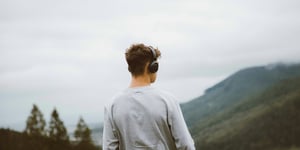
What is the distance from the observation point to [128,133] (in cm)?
395

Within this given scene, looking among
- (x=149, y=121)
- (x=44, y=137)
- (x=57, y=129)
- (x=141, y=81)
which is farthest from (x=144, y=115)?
(x=44, y=137)

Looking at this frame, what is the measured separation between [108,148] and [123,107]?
395 mm

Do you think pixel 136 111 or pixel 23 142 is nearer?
pixel 136 111

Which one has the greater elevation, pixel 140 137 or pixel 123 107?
pixel 123 107

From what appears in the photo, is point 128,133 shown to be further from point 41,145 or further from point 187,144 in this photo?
point 41,145

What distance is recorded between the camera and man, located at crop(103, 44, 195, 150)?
385cm

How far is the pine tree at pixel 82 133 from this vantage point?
100m

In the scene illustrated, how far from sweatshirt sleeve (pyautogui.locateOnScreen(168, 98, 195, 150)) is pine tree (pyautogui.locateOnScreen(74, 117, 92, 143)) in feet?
318

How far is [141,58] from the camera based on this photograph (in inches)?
155

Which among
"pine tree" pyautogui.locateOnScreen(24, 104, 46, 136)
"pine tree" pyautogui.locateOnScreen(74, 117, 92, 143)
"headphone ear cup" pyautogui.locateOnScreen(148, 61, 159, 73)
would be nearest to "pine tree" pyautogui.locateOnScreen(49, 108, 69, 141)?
"pine tree" pyautogui.locateOnScreen(24, 104, 46, 136)

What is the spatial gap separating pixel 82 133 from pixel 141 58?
102045mm

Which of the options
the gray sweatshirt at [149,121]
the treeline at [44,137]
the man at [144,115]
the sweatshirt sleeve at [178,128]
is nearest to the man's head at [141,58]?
the man at [144,115]

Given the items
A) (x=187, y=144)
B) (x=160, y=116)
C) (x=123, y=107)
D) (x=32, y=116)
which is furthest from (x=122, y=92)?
(x=32, y=116)

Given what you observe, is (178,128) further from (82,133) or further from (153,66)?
(82,133)
